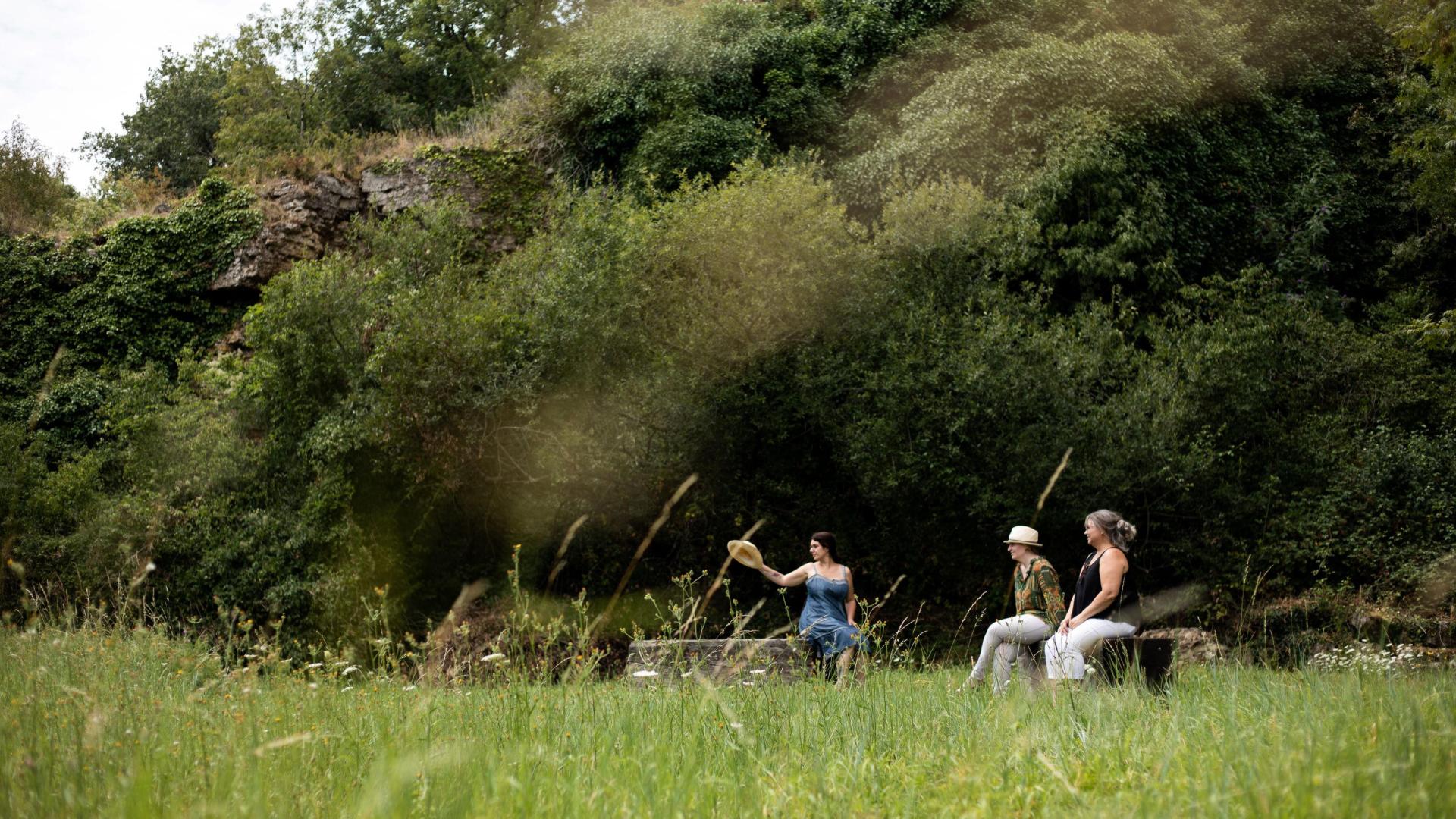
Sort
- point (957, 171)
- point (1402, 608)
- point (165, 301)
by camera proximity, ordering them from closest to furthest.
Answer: point (1402, 608), point (957, 171), point (165, 301)

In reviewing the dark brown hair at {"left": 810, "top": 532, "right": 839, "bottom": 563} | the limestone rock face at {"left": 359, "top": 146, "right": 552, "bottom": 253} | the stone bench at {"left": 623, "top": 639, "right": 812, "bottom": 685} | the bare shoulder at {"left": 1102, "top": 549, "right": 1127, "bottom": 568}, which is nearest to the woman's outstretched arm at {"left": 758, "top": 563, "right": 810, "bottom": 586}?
the dark brown hair at {"left": 810, "top": 532, "right": 839, "bottom": 563}

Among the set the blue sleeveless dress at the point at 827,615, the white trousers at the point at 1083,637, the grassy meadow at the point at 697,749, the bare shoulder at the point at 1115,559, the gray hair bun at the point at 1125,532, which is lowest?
the blue sleeveless dress at the point at 827,615

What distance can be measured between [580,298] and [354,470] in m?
4.68

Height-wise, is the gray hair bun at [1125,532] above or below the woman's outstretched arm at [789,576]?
above

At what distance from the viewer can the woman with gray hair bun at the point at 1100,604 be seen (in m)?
6.12

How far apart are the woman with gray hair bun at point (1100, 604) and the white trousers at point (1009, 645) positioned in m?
0.20

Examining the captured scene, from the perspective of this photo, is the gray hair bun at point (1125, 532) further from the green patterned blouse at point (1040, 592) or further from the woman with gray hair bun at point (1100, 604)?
the green patterned blouse at point (1040, 592)

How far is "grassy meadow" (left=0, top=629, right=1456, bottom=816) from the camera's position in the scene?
2.70 m

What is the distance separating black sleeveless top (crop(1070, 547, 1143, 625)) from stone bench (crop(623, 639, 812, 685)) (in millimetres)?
1870

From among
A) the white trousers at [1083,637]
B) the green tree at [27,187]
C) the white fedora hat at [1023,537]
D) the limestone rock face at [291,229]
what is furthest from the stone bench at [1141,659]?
the green tree at [27,187]

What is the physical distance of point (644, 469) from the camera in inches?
636

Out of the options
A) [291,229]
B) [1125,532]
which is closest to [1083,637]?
[1125,532]

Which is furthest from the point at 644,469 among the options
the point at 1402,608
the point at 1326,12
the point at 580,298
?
the point at 1326,12

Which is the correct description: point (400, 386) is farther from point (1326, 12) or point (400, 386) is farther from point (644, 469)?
point (1326, 12)
